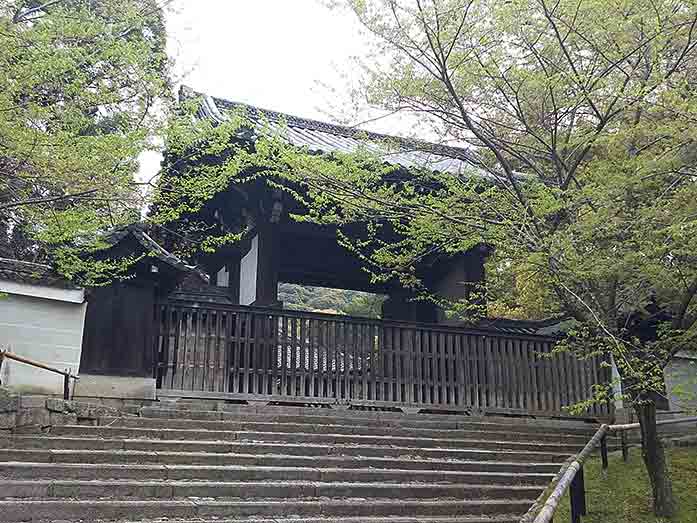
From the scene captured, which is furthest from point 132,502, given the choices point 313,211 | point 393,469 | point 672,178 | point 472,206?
point 672,178

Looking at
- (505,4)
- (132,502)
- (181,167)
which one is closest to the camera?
(132,502)

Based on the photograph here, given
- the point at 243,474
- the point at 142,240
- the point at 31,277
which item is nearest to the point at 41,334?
the point at 31,277

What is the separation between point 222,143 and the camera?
26.9 feet

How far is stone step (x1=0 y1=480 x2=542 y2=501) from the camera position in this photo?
550 cm

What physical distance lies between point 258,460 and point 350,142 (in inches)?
328

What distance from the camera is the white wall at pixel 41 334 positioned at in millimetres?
9383

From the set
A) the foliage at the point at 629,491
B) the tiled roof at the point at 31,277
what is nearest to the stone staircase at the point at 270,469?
the foliage at the point at 629,491

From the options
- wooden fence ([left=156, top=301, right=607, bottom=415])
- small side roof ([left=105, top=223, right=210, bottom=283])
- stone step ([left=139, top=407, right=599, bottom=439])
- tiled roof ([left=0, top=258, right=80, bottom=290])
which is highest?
small side roof ([left=105, top=223, right=210, bottom=283])

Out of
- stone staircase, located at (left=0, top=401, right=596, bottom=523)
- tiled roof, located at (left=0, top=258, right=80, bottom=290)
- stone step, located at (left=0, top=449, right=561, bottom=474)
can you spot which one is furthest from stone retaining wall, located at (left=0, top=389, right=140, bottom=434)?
tiled roof, located at (left=0, top=258, right=80, bottom=290)

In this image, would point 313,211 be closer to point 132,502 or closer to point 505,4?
point 505,4

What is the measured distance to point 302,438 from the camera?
808cm

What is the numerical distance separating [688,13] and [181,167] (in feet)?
21.5

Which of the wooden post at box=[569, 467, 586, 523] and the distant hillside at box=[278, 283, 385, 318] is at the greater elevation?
the distant hillside at box=[278, 283, 385, 318]

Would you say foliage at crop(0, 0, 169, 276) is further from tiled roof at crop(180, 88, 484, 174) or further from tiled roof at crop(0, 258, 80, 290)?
tiled roof at crop(0, 258, 80, 290)
